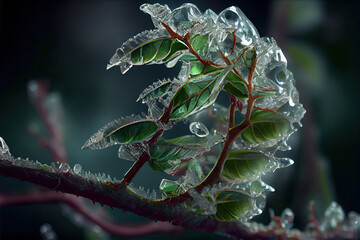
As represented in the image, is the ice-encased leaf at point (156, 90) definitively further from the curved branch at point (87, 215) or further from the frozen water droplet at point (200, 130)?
the curved branch at point (87, 215)

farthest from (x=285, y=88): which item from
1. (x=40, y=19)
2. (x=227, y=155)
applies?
(x=40, y=19)

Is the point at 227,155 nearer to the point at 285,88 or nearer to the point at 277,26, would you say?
the point at 285,88

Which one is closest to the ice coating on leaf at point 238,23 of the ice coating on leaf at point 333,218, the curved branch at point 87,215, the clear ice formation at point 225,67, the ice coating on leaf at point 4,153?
the clear ice formation at point 225,67

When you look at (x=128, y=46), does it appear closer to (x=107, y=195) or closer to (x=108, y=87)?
(x=107, y=195)

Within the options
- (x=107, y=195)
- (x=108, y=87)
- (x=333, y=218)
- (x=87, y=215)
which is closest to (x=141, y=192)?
(x=107, y=195)

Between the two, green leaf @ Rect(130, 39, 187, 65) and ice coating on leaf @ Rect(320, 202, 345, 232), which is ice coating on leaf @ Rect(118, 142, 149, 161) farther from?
ice coating on leaf @ Rect(320, 202, 345, 232)
